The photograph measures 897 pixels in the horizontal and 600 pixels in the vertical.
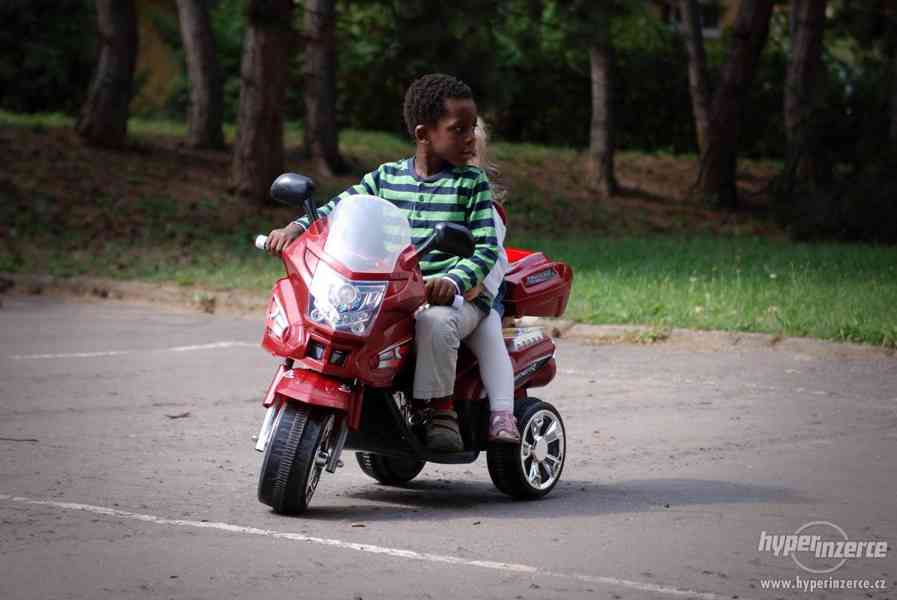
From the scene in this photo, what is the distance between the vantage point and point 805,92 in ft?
81.9

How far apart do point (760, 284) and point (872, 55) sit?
70.5ft

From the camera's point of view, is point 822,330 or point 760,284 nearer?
point 822,330

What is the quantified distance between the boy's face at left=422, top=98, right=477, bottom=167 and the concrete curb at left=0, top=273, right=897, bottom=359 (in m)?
2.69

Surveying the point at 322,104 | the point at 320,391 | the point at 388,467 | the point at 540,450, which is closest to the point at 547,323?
the point at 388,467

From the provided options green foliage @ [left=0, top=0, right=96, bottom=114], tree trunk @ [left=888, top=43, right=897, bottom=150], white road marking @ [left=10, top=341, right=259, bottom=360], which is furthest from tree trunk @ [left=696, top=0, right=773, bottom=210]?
white road marking @ [left=10, top=341, right=259, bottom=360]

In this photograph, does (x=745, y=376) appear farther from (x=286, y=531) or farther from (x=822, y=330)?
(x=286, y=531)

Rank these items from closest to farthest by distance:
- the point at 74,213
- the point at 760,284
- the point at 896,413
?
the point at 896,413 < the point at 760,284 < the point at 74,213

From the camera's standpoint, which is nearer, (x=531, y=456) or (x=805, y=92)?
(x=531, y=456)

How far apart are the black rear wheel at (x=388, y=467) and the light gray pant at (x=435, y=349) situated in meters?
0.76

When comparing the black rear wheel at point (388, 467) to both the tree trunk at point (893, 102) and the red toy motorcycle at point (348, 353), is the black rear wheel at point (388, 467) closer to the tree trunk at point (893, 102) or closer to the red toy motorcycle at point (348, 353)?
the red toy motorcycle at point (348, 353)

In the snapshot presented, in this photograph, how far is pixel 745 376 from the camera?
11.1 m

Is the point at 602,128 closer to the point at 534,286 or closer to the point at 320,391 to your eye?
the point at 534,286

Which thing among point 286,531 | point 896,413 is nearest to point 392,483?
point 286,531

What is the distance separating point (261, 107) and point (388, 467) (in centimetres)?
1432
